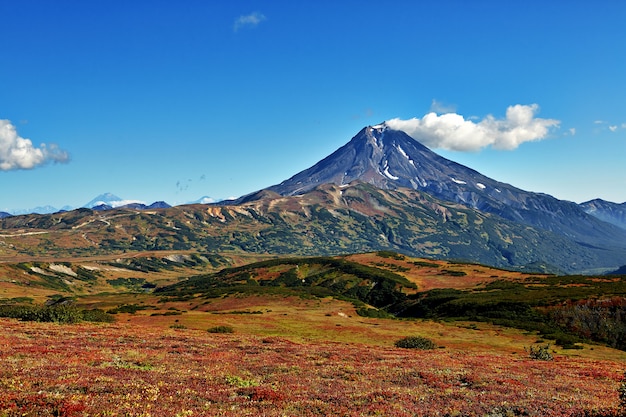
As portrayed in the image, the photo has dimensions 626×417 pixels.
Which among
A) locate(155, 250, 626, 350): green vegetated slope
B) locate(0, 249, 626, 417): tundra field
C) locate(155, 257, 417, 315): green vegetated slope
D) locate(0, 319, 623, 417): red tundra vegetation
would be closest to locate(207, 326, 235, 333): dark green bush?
locate(0, 249, 626, 417): tundra field

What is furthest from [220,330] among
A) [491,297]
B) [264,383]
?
[491,297]

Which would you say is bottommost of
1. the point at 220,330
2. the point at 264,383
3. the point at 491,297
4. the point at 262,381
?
the point at 491,297

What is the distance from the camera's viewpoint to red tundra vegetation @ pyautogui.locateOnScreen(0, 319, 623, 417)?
719 inches

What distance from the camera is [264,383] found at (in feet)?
81.9

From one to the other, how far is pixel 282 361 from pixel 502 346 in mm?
39503

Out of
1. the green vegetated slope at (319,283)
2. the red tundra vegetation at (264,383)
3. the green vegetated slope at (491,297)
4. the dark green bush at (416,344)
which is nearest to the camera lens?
the red tundra vegetation at (264,383)

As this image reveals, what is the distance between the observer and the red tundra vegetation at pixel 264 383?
1827 cm

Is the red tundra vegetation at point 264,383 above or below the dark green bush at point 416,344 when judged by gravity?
above

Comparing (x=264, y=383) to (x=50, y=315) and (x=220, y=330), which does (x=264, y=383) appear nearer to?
(x=220, y=330)

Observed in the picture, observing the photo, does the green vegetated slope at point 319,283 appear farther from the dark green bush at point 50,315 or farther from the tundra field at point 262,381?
the tundra field at point 262,381

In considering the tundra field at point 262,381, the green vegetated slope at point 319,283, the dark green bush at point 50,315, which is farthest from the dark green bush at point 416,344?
the green vegetated slope at point 319,283

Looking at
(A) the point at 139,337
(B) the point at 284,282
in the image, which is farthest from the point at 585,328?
(B) the point at 284,282

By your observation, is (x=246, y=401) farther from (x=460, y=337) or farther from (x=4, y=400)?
(x=460, y=337)

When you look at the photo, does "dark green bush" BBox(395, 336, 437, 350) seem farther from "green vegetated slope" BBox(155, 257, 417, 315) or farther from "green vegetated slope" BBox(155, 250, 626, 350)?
"green vegetated slope" BBox(155, 257, 417, 315)
